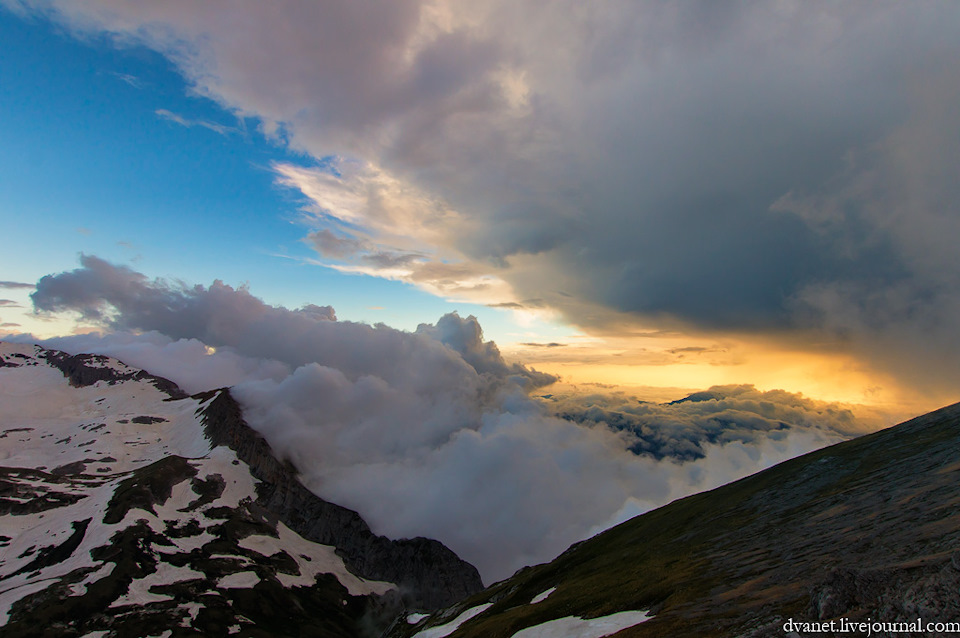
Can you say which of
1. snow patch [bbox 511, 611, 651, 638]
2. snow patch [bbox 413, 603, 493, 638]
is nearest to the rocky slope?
snow patch [bbox 511, 611, 651, 638]

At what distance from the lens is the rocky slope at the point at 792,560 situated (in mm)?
28938

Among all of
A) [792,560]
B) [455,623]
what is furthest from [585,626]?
[455,623]

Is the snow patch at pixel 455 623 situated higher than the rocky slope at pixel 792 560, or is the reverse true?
the rocky slope at pixel 792 560

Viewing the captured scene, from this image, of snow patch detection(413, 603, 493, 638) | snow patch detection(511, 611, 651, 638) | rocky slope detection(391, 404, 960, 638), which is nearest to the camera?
rocky slope detection(391, 404, 960, 638)

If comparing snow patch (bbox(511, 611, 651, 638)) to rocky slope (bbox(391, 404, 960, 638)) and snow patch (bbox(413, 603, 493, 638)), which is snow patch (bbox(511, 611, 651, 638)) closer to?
rocky slope (bbox(391, 404, 960, 638))

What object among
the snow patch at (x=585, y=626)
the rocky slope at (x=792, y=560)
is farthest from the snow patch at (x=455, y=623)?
the snow patch at (x=585, y=626)

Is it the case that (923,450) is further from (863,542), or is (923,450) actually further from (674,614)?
(674,614)

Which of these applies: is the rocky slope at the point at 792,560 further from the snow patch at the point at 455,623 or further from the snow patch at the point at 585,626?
the snow patch at the point at 455,623

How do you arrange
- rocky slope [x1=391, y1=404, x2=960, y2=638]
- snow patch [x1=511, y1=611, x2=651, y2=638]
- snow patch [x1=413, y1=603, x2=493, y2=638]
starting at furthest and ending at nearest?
snow patch [x1=413, y1=603, x2=493, y2=638]
snow patch [x1=511, y1=611, x2=651, y2=638]
rocky slope [x1=391, y1=404, x2=960, y2=638]

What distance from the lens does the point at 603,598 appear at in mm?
65188

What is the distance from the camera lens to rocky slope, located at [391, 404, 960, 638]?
1139 inches

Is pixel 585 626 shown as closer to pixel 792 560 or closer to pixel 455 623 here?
pixel 792 560

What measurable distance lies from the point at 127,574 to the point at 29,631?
1574 inches

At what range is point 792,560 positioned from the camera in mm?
51844
